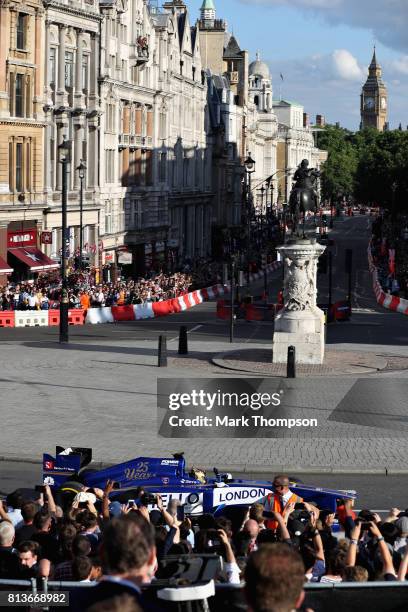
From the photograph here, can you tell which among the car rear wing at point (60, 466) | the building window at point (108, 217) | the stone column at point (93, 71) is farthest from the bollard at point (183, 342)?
the building window at point (108, 217)

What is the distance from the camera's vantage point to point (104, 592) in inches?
235

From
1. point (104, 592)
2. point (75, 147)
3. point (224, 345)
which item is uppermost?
point (75, 147)

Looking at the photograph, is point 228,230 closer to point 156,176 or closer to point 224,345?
point 156,176

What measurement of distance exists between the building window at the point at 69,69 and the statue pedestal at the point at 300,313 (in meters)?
32.2

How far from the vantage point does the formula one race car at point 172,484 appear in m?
16.1

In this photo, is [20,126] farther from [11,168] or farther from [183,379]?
[183,379]

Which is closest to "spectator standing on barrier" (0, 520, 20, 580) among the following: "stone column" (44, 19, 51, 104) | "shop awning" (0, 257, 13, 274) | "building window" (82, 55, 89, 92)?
"shop awning" (0, 257, 13, 274)

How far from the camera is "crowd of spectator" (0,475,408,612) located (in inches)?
233

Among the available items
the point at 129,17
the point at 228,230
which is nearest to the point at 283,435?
the point at 129,17

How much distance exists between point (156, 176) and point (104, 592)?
262 feet

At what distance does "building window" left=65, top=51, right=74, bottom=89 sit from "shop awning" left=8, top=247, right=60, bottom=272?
406 inches

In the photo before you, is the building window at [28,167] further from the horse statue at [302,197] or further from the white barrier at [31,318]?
the horse statue at [302,197]

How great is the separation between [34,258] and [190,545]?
157ft

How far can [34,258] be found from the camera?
5903cm
